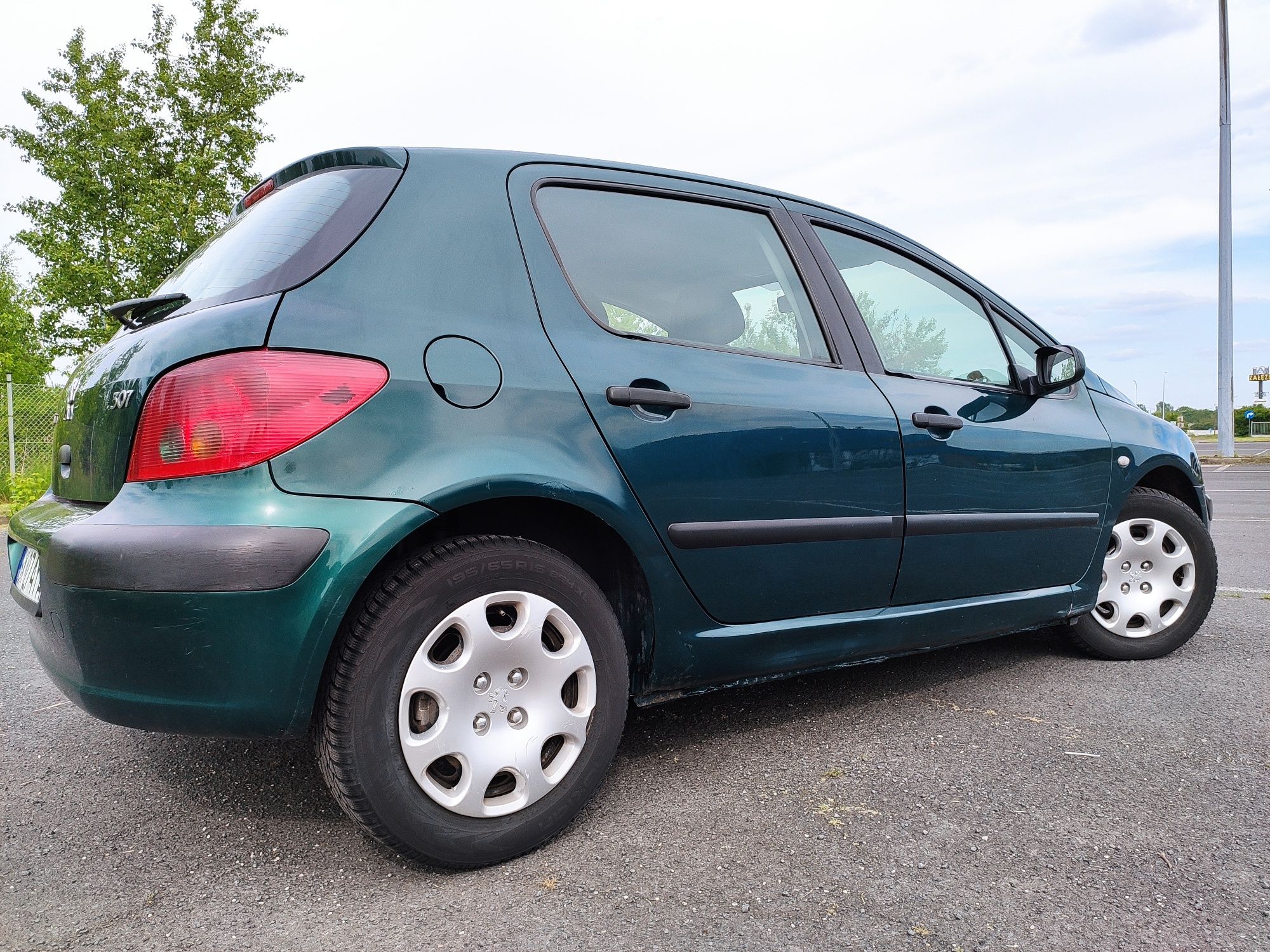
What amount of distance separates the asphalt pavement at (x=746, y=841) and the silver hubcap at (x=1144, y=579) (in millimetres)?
501

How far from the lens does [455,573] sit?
1763 millimetres

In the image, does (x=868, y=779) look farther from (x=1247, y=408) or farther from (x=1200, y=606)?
(x=1247, y=408)

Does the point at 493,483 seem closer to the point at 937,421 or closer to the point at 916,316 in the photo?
the point at 937,421

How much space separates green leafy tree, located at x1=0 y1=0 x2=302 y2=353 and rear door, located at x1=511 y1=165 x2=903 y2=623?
16782 mm

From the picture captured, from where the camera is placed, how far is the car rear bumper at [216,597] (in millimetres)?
1602

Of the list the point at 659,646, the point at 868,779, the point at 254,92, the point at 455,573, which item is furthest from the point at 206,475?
the point at 254,92

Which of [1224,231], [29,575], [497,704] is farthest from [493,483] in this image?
[1224,231]

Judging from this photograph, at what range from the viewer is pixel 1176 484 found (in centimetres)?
361

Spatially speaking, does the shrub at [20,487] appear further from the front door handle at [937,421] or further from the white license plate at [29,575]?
the front door handle at [937,421]

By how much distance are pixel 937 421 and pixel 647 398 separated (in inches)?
41.2

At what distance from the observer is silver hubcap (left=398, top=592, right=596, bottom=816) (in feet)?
5.73

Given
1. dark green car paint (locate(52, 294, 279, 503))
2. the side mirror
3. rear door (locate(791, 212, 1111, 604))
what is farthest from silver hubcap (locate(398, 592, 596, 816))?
the side mirror

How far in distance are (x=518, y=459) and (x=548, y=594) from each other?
295 millimetres

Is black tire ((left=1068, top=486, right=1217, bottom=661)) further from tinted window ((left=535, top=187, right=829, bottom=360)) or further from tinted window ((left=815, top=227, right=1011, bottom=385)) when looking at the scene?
tinted window ((left=535, top=187, right=829, bottom=360))
